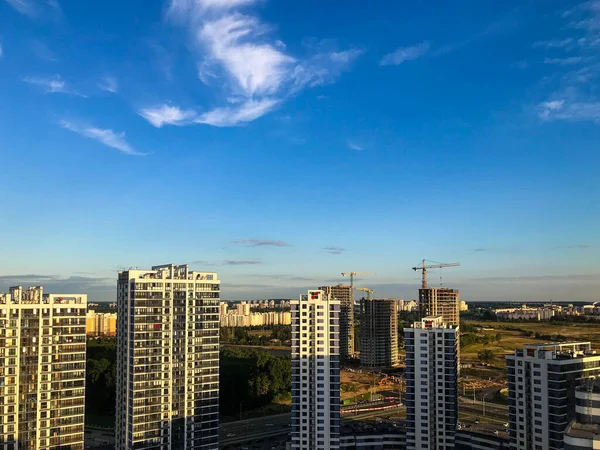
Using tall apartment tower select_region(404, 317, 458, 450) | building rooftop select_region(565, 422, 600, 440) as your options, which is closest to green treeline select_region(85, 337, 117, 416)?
tall apartment tower select_region(404, 317, 458, 450)

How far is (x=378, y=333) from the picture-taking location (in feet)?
317

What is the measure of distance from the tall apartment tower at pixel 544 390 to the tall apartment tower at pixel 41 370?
29.1 meters

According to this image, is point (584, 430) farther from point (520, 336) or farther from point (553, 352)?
point (520, 336)

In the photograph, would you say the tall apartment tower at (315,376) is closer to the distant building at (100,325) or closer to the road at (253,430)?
the road at (253,430)

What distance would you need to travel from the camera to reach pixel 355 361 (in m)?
102

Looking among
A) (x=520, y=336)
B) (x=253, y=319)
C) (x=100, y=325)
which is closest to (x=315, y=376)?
(x=100, y=325)

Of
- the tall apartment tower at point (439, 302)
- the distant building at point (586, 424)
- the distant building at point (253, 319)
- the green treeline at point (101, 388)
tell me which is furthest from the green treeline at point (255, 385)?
the distant building at point (253, 319)

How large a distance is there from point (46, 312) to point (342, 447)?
953 inches

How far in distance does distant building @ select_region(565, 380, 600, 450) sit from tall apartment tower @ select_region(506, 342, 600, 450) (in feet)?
36.8

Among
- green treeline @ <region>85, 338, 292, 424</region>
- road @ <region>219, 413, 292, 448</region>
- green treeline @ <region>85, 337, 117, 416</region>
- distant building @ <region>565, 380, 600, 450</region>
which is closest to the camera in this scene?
distant building @ <region>565, 380, 600, 450</region>

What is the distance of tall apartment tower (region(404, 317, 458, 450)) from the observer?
123 feet

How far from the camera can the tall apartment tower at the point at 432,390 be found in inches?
1481

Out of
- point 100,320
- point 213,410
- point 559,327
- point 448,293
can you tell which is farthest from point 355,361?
point 213,410

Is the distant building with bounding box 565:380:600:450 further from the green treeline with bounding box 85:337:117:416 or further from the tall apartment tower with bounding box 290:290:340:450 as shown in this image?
the green treeline with bounding box 85:337:117:416
